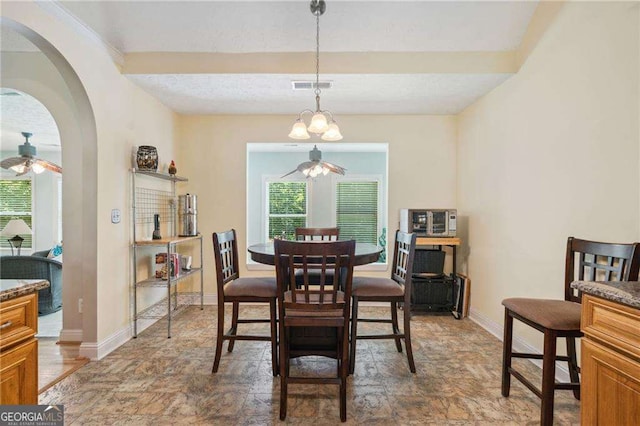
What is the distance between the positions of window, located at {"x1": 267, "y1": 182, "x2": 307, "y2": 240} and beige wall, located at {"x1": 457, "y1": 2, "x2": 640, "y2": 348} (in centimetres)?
296

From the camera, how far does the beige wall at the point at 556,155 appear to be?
183 centimetres

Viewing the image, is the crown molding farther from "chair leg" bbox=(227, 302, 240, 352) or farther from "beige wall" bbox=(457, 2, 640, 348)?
"beige wall" bbox=(457, 2, 640, 348)

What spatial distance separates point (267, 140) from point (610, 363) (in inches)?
146

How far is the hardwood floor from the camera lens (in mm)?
2262

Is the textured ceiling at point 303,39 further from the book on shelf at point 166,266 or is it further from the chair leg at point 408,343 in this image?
the chair leg at point 408,343

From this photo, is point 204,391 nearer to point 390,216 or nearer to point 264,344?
point 264,344

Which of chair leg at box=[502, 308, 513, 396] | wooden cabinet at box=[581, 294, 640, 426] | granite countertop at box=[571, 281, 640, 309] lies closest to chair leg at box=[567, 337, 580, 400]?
chair leg at box=[502, 308, 513, 396]

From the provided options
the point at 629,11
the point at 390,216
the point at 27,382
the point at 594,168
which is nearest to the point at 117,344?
the point at 27,382

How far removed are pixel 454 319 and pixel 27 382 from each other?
3.53m

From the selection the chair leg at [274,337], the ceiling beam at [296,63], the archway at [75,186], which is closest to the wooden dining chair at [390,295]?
the chair leg at [274,337]

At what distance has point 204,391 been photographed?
6.93 ft

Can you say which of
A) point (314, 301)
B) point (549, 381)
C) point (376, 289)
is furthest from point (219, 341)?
point (549, 381)

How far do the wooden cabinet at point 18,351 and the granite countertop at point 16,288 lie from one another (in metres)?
0.02

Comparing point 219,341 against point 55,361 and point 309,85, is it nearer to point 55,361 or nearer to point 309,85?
point 55,361
